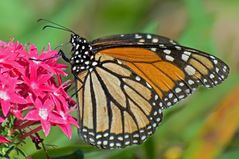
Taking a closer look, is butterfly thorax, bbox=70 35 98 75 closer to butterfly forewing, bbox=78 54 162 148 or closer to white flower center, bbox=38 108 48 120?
butterfly forewing, bbox=78 54 162 148

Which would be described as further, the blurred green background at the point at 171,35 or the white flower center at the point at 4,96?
the blurred green background at the point at 171,35

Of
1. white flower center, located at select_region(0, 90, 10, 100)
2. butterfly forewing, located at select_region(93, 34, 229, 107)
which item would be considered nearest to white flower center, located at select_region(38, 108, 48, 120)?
white flower center, located at select_region(0, 90, 10, 100)

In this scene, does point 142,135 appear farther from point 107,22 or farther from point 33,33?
point 107,22

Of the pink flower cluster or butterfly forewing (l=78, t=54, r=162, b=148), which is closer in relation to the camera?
the pink flower cluster

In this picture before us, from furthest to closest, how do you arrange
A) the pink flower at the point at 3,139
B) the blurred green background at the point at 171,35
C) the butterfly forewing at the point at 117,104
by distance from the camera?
1. the blurred green background at the point at 171,35
2. the butterfly forewing at the point at 117,104
3. the pink flower at the point at 3,139

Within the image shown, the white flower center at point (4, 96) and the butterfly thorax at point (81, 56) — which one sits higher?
the butterfly thorax at point (81, 56)

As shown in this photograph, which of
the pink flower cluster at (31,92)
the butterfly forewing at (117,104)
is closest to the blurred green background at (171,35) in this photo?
the butterfly forewing at (117,104)

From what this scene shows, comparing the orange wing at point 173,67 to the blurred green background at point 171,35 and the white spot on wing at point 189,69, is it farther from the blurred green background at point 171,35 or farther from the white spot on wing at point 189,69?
the blurred green background at point 171,35
